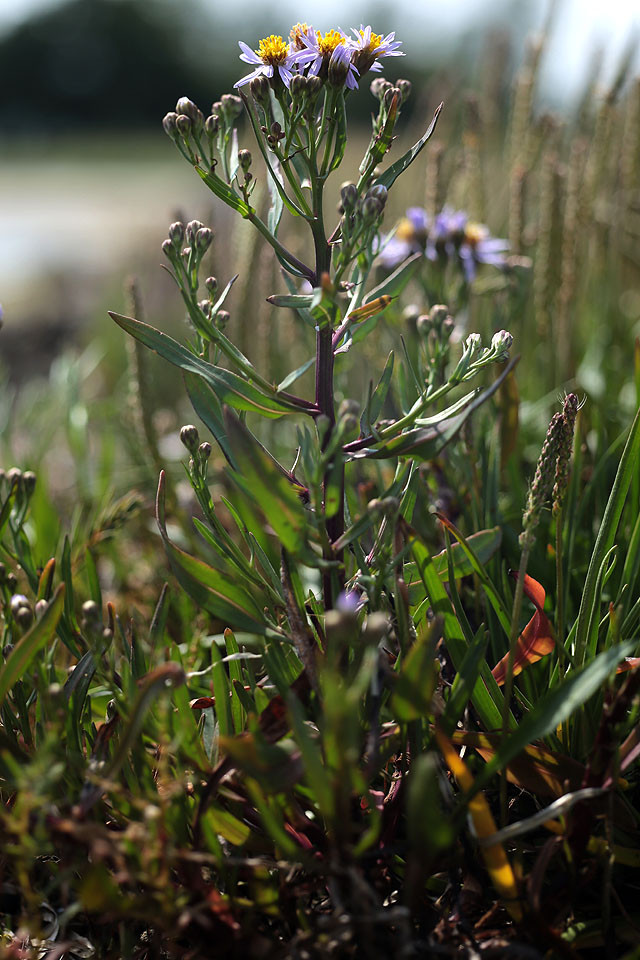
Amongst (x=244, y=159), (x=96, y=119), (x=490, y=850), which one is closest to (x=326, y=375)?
(x=244, y=159)

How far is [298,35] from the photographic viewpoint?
768 mm

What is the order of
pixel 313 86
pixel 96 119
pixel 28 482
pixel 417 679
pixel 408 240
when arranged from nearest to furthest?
pixel 417 679, pixel 313 86, pixel 28 482, pixel 408 240, pixel 96 119

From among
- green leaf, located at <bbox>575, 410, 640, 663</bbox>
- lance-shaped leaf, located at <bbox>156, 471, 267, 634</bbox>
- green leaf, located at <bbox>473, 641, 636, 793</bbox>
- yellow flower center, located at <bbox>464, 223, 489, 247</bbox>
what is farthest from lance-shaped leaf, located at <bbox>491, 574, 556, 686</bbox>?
yellow flower center, located at <bbox>464, 223, 489, 247</bbox>

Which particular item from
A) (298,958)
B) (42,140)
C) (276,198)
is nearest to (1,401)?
(276,198)

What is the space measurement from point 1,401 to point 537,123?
1321 millimetres

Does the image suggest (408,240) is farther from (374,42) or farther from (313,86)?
(313,86)

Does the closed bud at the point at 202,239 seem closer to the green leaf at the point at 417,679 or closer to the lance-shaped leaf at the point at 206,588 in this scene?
the lance-shaped leaf at the point at 206,588

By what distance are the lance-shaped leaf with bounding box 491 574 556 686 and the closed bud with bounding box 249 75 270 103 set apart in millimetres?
526

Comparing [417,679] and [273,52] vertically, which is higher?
[273,52]

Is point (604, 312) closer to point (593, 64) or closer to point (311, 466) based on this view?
point (593, 64)

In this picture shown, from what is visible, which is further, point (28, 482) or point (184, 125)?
point (28, 482)

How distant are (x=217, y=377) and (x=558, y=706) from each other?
0.42 meters

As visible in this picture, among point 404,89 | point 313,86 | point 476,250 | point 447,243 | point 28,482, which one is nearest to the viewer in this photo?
point 313,86

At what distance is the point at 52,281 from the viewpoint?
19.6ft
